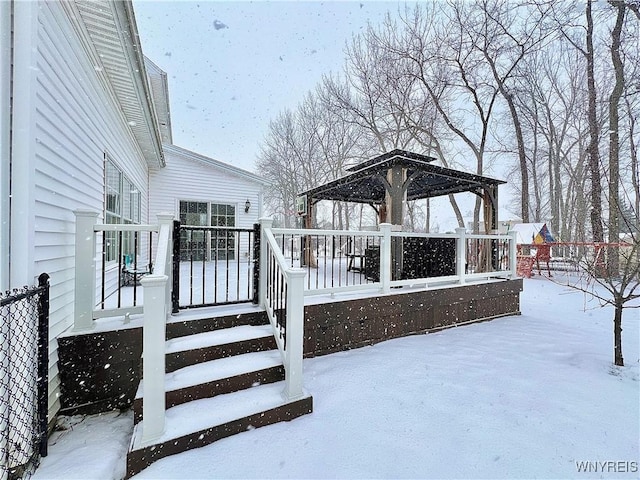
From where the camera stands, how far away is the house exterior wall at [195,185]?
9055 mm

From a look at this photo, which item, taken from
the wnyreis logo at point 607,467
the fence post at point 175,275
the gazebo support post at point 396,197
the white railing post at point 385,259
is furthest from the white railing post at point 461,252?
the fence post at point 175,275

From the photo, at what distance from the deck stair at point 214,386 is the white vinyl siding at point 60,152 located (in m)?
1.00

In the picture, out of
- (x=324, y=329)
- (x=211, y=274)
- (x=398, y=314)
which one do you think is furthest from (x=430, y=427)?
(x=211, y=274)

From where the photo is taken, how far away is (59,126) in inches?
102

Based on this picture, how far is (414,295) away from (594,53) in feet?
46.2

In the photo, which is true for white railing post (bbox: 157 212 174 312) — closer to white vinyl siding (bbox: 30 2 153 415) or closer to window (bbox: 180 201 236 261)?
white vinyl siding (bbox: 30 2 153 415)

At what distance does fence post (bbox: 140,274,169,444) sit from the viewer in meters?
1.93

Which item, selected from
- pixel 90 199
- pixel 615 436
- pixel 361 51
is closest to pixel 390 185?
pixel 615 436

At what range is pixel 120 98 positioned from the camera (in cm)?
473

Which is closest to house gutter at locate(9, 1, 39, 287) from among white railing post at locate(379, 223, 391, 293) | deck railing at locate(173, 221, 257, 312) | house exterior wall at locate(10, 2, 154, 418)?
house exterior wall at locate(10, 2, 154, 418)

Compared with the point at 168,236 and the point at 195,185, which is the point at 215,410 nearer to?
the point at 168,236

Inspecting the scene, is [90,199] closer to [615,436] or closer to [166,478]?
[166,478]

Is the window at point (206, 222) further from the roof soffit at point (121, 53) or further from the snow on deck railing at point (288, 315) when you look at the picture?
the snow on deck railing at point (288, 315)

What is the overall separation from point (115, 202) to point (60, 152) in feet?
8.66
